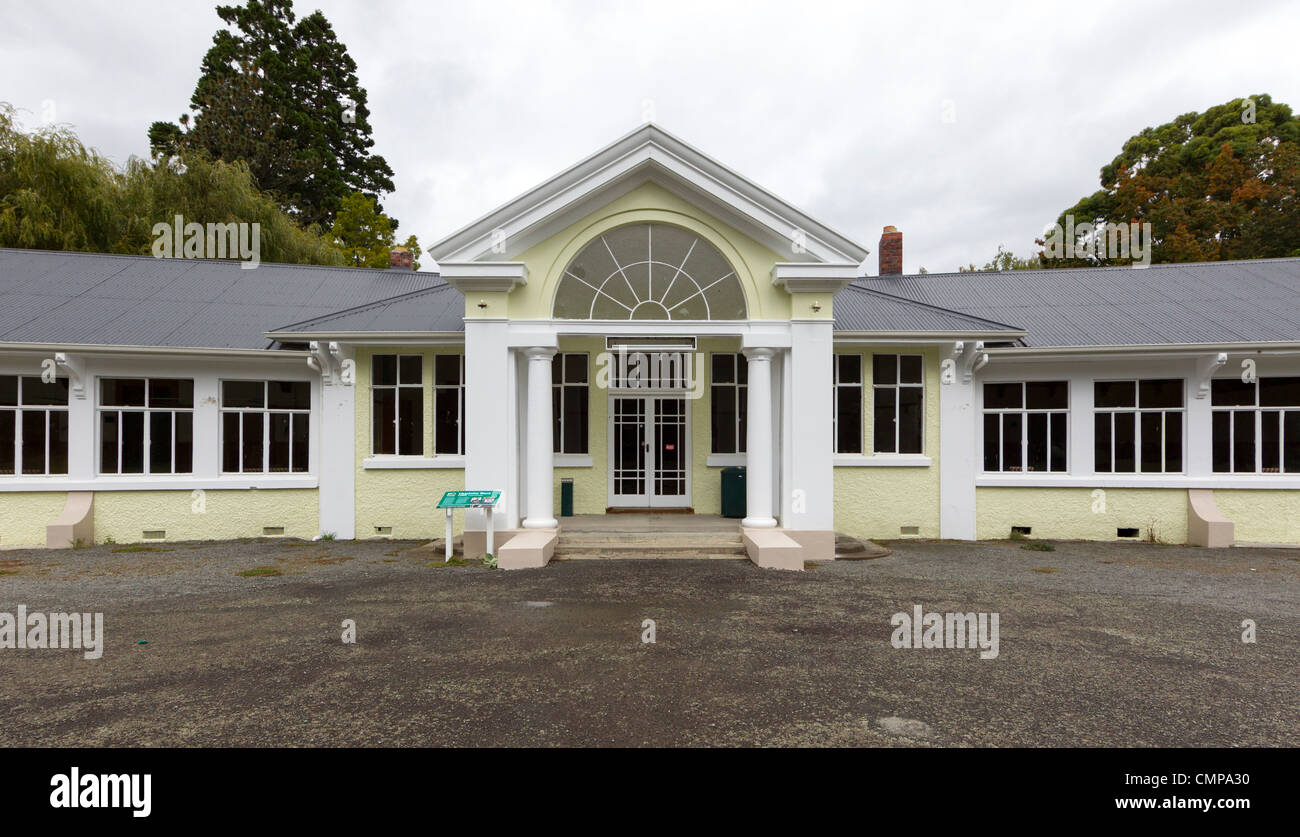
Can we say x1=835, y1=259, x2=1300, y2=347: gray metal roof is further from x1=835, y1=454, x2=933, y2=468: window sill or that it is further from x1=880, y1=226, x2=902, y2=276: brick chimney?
x1=835, y1=454, x2=933, y2=468: window sill

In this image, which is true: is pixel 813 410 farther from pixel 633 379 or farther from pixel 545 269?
pixel 545 269

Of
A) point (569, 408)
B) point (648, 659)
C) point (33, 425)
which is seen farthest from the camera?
point (569, 408)

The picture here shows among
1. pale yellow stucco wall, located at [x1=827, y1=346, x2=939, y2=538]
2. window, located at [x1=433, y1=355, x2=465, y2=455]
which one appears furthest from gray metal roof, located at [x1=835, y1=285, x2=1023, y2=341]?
window, located at [x1=433, y1=355, x2=465, y2=455]

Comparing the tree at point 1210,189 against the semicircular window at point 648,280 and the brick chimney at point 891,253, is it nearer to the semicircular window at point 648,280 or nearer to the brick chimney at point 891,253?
the brick chimney at point 891,253

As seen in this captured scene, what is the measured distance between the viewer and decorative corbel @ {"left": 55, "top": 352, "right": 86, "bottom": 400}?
10.7 meters

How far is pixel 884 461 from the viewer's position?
463 inches

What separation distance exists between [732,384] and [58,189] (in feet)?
65.2

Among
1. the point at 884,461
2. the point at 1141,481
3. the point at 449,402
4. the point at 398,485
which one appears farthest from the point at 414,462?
the point at 1141,481

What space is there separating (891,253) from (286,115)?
29511 millimetres

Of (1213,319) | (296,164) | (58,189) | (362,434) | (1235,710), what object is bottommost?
(1235,710)

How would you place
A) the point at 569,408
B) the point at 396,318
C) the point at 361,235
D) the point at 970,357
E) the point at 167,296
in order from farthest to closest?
the point at 361,235, the point at 167,296, the point at 569,408, the point at 396,318, the point at 970,357

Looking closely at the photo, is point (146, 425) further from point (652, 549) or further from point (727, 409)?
point (727, 409)

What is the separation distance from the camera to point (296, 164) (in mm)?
29094
